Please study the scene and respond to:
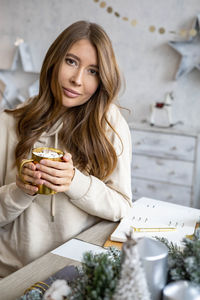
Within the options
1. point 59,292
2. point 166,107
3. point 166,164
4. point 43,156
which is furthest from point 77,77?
point 166,107

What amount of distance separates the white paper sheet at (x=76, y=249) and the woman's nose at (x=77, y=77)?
1.73 feet

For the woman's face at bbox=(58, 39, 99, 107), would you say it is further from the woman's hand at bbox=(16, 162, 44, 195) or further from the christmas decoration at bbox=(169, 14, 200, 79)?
the christmas decoration at bbox=(169, 14, 200, 79)

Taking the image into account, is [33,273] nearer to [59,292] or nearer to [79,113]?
[59,292]

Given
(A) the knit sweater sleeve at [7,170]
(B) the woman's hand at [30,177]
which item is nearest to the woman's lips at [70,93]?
(A) the knit sweater sleeve at [7,170]

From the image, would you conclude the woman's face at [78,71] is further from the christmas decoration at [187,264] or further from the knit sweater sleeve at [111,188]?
the christmas decoration at [187,264]

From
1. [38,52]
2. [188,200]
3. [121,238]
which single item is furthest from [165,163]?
[121,238]

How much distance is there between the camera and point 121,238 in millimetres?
1065

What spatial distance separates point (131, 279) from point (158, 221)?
26.6 inches

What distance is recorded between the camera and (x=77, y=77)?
1256 millimetres

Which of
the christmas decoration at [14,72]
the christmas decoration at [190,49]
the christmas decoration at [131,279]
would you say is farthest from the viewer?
the christmas decoration at [14,72]

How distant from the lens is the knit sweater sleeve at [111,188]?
3.94ft

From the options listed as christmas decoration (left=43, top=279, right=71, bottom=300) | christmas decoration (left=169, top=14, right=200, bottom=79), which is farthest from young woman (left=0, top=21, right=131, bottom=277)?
christmas decoration (left=169, top=14, right=200, bottom=79)

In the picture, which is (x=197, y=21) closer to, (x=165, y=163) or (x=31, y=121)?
(x=165, y=163)

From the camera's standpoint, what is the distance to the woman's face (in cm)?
126
